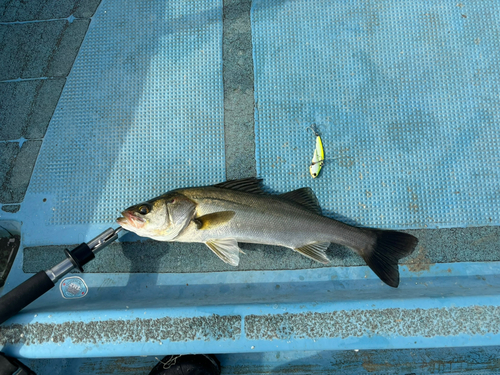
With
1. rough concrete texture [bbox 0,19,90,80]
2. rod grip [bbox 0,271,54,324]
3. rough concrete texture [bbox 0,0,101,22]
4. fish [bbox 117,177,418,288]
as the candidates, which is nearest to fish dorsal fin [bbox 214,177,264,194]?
fish [bbox 117,177,418,288]

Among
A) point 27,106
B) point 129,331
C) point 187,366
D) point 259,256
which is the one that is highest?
point 27,106

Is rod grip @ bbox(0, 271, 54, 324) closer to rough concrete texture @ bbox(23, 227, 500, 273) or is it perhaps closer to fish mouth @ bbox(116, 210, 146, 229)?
rough concrete texture @ bbox(23, 227, 500, 273)

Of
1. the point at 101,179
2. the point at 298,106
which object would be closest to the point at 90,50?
the point at 101,179

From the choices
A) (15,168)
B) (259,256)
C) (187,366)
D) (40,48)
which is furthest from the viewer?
(40,48)

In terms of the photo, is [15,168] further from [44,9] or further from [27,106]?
[44,9]

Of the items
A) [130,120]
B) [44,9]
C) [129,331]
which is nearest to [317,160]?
[130,120]

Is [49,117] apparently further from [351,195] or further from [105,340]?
[351,195]

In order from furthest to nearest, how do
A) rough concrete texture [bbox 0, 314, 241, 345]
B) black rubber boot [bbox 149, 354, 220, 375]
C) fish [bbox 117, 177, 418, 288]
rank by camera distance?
black rubber boot [bbox 149, 354, 220, 375] → fish [bbox 117, 177, 418, 288] → rough concrete texture [bbox 0, 314, 241, 345]
